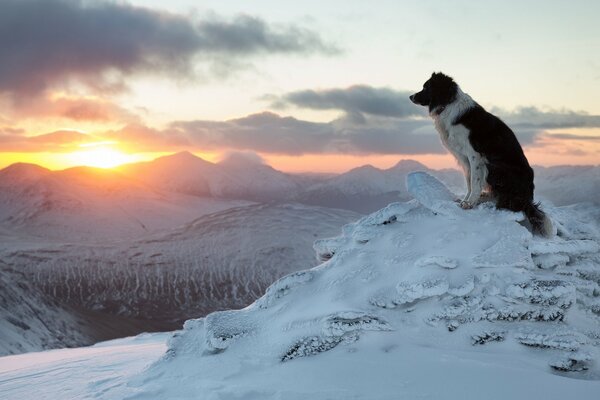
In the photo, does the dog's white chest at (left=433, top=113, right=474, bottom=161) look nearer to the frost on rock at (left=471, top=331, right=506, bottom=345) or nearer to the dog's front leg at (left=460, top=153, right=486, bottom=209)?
the dog's front leg at (left=460, top=153, right=486, bottom=209)

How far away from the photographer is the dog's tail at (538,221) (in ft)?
32.9

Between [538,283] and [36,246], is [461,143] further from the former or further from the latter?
[36,246]

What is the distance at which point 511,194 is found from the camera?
32.8 ft

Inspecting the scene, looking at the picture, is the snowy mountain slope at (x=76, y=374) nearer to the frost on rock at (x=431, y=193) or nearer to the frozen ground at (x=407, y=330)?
the frozen ground at (x=407, y=330)

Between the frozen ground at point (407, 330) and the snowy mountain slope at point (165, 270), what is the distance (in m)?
90.7

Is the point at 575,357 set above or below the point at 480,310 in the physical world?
below

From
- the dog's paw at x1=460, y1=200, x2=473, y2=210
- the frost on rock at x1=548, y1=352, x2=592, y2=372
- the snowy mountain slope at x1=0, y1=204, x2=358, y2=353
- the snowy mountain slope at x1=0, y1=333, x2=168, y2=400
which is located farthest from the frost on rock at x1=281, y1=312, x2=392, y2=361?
the snowy mountain slope at x1=0, y1=204, x2=358, y2=353

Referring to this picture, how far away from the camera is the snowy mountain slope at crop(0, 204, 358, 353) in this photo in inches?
4483

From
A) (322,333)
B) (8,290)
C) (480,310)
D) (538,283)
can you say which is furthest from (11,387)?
(8,290)

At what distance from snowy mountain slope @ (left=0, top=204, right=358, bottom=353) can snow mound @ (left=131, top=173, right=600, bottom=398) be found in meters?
91.0

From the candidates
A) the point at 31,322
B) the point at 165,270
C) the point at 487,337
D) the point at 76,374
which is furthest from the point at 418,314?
the point at 165,270

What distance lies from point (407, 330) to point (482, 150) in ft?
13.7

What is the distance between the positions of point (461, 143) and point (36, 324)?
303 feet

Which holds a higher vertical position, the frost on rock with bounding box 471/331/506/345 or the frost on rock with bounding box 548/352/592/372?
the frost on rock with bounding box 471/331/506/345
